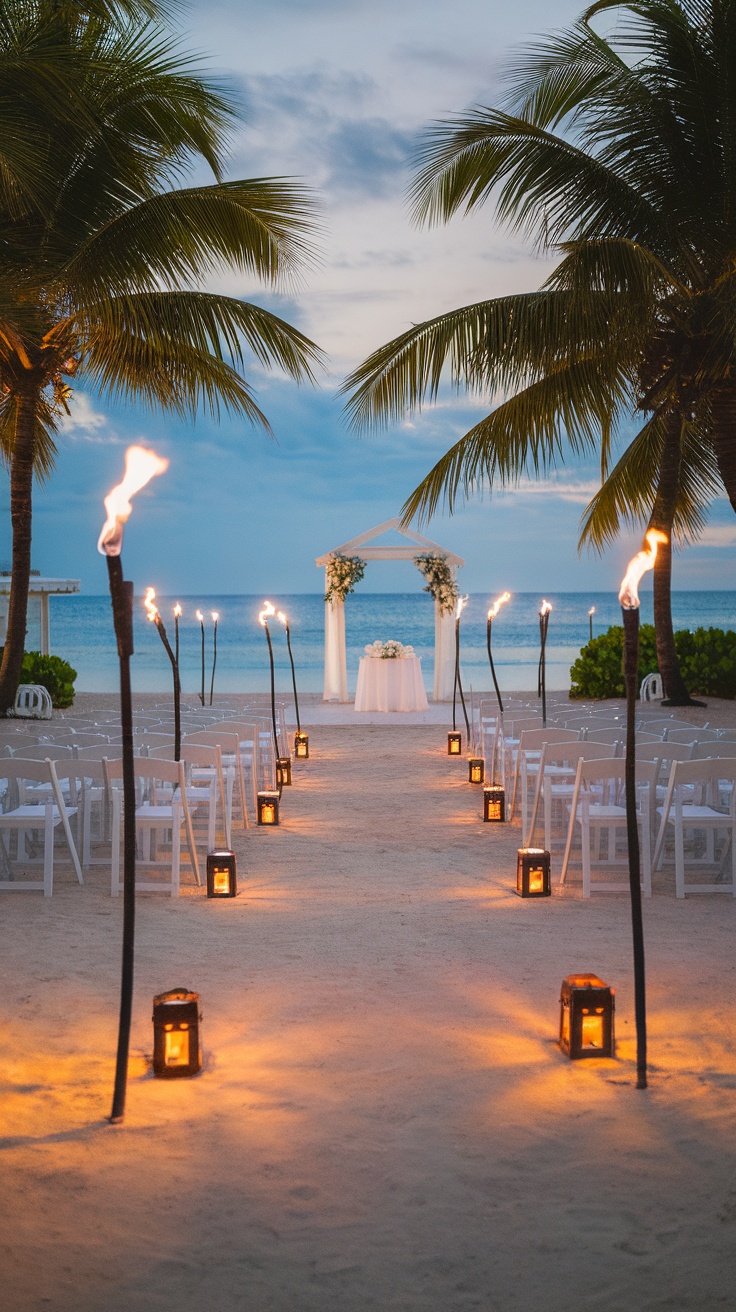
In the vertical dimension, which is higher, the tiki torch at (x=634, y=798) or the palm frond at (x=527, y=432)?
the palm frond at (x=527, y=432)

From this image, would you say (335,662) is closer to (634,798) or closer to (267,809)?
(267,809)

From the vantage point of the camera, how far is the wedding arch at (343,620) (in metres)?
17.2

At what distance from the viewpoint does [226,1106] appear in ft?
10.5

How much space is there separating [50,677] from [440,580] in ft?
20.4

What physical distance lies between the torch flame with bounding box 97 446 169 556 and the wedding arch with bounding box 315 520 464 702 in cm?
1402

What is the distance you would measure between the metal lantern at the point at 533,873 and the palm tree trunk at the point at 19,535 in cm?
724

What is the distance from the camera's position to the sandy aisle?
2.36 meters

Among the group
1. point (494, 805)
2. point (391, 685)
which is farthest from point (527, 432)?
point (391, 685)

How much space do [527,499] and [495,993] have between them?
174ft

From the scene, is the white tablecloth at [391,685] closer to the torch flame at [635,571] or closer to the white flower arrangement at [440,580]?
the white flower arrangement at [440,580]

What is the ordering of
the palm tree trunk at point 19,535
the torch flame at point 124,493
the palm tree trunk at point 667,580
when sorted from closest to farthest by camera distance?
the torch flame at point 124,493 < the palm tree trunk at point 19,535 < the palm tree trunk at point 667,580

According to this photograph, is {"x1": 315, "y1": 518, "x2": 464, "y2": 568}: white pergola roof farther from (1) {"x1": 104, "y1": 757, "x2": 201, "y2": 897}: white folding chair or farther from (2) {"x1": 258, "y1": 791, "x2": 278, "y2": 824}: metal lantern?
(1) {"x1": 104, "y1": 757, "x2": 201, "y2": 897}: white folding chair

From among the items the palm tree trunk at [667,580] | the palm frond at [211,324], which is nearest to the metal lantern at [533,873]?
the palm frond at [211,324]

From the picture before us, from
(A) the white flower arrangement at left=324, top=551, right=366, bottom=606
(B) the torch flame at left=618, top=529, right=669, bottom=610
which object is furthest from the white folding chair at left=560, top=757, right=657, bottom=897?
(A) the white flower arrangement at left=324, top=551, right=366, bottom=606
